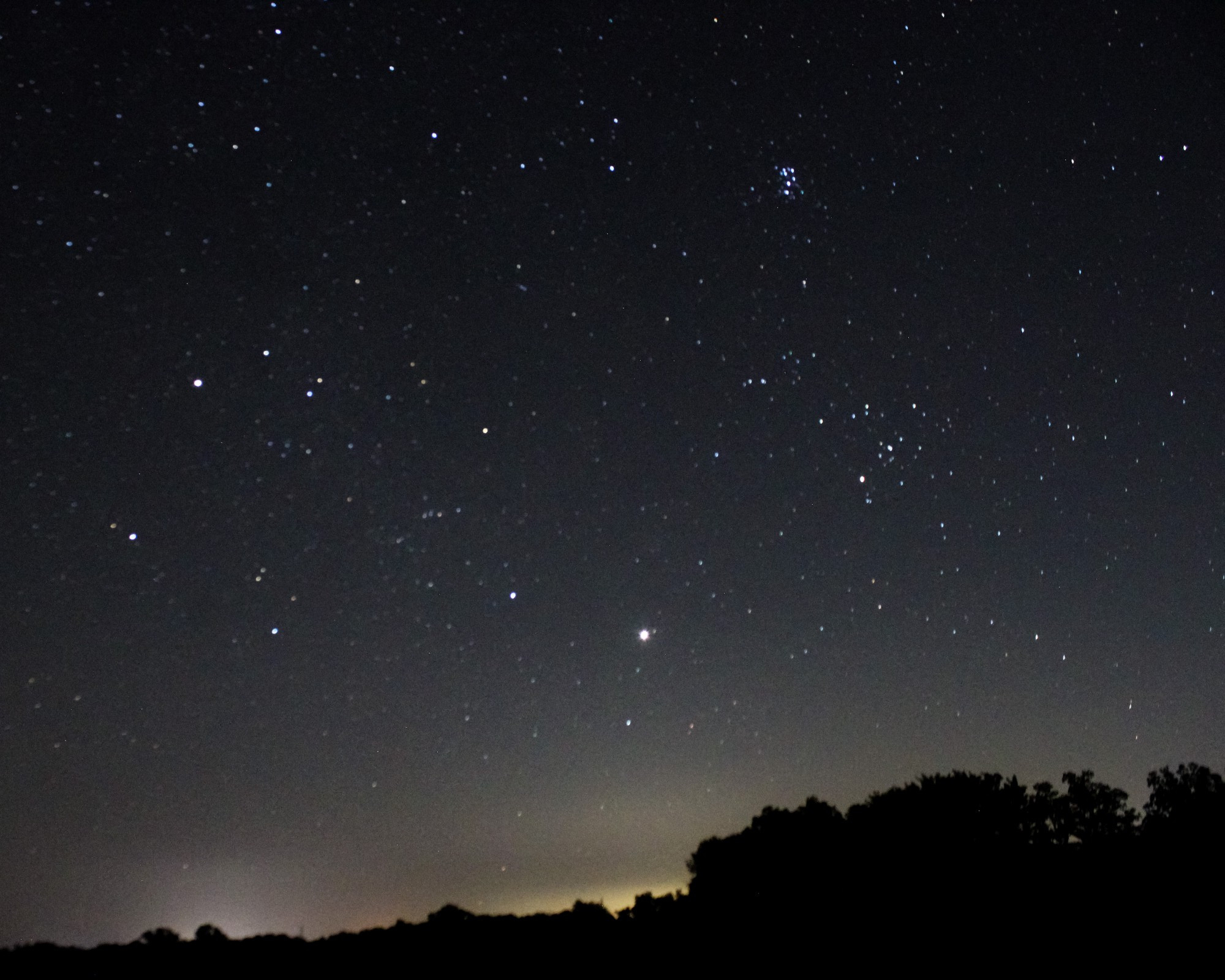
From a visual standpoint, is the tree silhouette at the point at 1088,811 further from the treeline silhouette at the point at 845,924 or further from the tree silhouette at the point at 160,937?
the tree silhouette at the point at 160,937

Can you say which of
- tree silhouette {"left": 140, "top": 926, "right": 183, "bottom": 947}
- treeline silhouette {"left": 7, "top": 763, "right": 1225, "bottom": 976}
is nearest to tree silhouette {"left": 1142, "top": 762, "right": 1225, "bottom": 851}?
treeline silhouette {"left": 7, "top": 763, "right": 1225, "bottom": 976}

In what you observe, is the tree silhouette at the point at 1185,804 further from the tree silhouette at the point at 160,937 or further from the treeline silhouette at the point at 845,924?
the tree silhouette at the point at 160,937

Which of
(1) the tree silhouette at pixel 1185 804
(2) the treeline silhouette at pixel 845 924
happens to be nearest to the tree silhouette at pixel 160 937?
(2) the treeline silhouette at pixel 845 924

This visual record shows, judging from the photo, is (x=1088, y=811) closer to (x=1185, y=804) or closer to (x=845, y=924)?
(x=1185, y=804)

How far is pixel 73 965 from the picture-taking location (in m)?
9.33

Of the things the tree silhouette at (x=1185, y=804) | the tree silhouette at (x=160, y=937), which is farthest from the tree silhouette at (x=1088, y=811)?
the tree silhouette at (x=160, y=937)

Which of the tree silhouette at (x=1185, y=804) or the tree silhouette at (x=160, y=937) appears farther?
the tree silhouette at (x=1185, y=804)

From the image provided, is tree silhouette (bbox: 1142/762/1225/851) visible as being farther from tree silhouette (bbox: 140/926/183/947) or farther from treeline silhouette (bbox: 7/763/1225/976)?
tree silhouette (bbox: 140/926/183/947)

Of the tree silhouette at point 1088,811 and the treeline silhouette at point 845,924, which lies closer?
the treeline silhouette at point 845,924

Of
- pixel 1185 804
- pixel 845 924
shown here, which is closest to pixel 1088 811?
pixel 1185 804

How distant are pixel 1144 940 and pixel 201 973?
36.9 feet

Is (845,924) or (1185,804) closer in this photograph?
(845,924)

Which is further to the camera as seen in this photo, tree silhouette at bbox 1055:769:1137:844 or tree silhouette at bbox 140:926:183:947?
tree silhouette at bbox 1055:769:1137:844

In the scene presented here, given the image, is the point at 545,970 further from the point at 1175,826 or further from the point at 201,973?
the point at 1175,826
